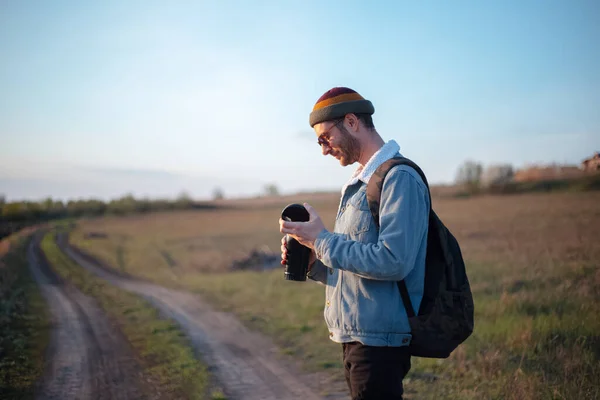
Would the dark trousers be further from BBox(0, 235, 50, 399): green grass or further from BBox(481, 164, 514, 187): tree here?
BBox(481, 164, 514, 187): tree

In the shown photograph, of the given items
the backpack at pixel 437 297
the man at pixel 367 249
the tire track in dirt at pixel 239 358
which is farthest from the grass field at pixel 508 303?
the man at pixel 367 249

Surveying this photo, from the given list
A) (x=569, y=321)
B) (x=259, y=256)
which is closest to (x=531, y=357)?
(x=569, y=321)

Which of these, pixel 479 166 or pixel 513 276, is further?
pixel 479 166

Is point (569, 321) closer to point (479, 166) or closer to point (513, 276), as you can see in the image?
point (513, 276)

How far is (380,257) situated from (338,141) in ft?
2.31

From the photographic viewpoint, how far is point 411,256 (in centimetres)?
209

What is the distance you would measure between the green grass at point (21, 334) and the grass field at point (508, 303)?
3.48 meters

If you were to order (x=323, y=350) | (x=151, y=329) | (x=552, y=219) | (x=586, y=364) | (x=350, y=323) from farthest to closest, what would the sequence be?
(x=552, y=219) < (x=151, y=329) < (x=323, y=350) < (x=586, y=364) < (x=350, y=323)

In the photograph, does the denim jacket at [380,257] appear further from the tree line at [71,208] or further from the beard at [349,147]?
the tree line at [71,208]

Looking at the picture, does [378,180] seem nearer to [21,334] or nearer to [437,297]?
[437,297]

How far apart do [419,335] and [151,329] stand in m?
7.17

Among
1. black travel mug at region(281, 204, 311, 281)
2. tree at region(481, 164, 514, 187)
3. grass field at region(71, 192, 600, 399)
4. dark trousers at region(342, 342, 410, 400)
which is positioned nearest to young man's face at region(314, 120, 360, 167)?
black travel mug at region(281, 204, 311, 281)

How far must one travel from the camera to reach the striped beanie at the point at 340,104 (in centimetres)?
237

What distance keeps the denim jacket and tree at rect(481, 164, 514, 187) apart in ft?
59.5
